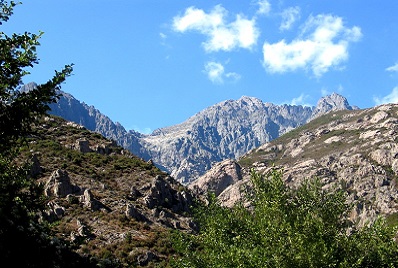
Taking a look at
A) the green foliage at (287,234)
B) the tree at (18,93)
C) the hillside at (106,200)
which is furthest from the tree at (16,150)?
the hillside at (106,200)

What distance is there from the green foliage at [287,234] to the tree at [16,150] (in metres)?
10.8

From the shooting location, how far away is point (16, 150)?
1614 centimetres

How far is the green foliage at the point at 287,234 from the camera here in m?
21.7

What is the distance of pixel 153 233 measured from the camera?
5078cm

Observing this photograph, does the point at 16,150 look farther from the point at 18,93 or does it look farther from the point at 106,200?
the point at 106,200

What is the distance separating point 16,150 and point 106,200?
41867 millimetres

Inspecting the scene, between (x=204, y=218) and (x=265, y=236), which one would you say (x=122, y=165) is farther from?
(x=265, y=236)

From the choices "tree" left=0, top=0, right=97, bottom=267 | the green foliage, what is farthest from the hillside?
"tree" left=0, top=0, right=97, bottom=267

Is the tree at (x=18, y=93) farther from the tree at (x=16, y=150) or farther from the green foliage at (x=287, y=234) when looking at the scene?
the green foliage at (x=287, y=234)

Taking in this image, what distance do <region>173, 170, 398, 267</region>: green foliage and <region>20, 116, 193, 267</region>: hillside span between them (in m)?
10.8

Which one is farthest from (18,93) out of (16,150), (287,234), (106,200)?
(106,200)

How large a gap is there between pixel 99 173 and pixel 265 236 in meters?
47.5

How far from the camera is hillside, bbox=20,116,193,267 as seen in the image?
44.9m

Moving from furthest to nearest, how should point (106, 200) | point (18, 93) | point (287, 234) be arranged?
point (106, 200) → point (287, 234) → point (18, 93)
